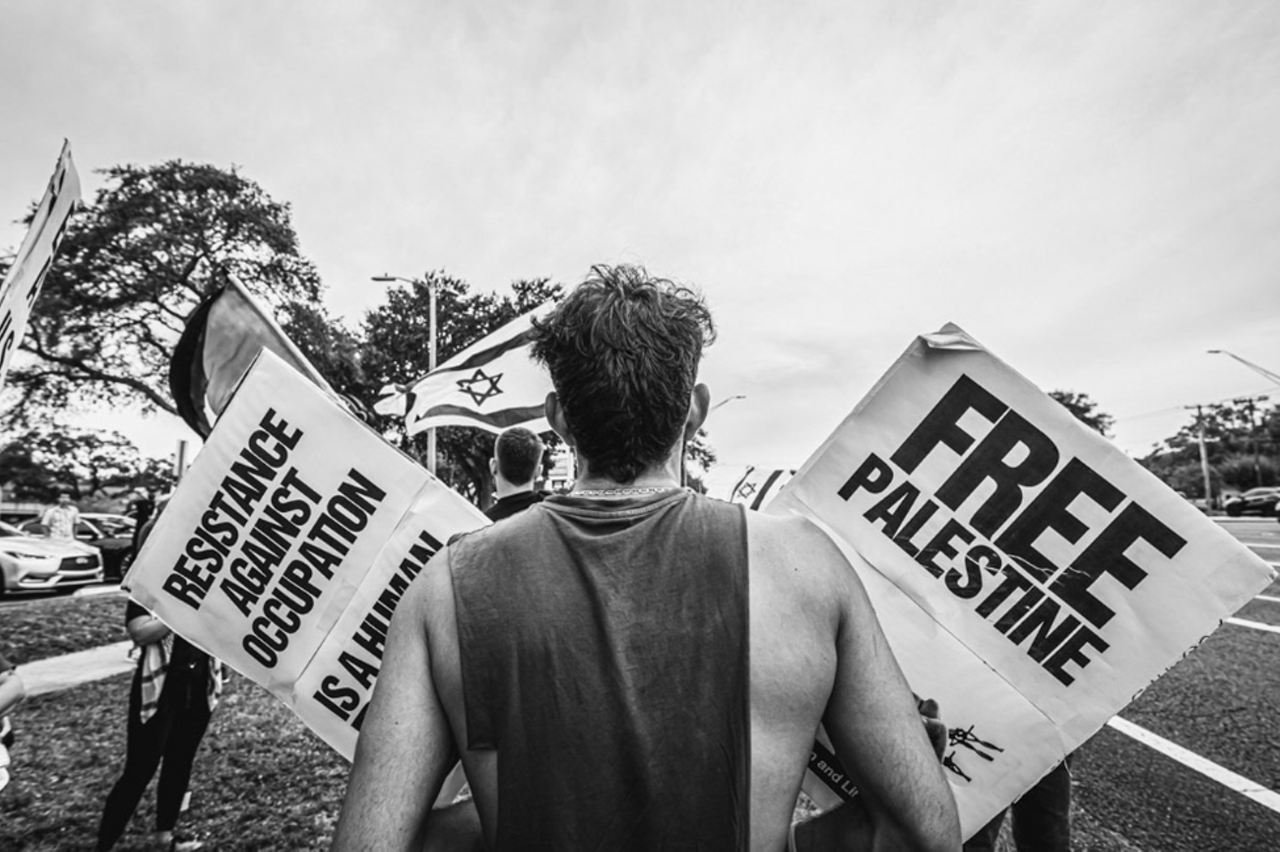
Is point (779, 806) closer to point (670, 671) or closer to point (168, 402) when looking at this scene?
point (670, 671)

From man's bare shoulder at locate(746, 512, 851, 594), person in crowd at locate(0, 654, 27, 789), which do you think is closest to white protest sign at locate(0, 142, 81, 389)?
person in crowd at locate(0, 654, 27, 789)

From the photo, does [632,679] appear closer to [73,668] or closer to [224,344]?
[224,344]

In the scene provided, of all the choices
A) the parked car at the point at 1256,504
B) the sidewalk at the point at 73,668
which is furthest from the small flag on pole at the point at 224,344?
the parked car at the point at 1256,504

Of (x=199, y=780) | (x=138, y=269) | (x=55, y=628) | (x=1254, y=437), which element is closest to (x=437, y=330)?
(x=138, y=269)

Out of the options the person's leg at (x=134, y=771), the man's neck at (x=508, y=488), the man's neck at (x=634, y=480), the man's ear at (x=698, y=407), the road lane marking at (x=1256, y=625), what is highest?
the man's ear at (x=698, y=407)

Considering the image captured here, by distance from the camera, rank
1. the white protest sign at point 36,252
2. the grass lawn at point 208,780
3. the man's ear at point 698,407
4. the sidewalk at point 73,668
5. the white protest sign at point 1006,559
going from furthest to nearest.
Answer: the sidewalk at point 73,668 < the grass lawn at point 208,780 < the white protest sign at point 36,252 < the white protest sign at point 1006,559 < the man's ear at point 698,407

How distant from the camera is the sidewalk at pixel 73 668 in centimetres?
659

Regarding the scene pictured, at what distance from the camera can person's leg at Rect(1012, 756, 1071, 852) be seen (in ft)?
8.40

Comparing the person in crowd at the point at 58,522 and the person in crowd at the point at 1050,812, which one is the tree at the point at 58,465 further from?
the person in crowd at the point at 1050,812

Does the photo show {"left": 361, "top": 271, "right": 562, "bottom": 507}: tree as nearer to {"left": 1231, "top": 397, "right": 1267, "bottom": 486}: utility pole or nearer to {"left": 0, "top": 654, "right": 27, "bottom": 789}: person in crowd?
{"left": 0, "top": 654, "right": 27, "bottom": 789}: person in crowd

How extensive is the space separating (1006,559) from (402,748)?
146cm

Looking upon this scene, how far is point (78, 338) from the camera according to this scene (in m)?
21.7

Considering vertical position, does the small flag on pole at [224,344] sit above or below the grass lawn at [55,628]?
above

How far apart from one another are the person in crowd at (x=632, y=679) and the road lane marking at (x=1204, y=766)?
3.17 m
